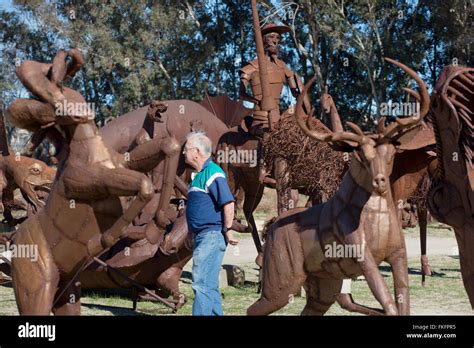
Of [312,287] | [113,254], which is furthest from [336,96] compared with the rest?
[312,287]

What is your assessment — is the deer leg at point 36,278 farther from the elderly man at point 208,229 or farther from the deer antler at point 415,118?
the deer antler at point 415,118

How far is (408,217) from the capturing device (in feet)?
33.9

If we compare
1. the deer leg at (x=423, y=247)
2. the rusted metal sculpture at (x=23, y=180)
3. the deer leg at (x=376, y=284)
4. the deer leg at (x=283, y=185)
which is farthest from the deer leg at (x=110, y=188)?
the deer leg at (x=423, y=247)

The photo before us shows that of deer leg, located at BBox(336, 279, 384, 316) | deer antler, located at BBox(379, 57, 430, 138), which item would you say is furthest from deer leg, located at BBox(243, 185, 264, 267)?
deer antler, located at BBox(379, 57, 430, 138)

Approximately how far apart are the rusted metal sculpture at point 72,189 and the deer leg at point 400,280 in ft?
5.19

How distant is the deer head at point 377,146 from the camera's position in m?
5.01

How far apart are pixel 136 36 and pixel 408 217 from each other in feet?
64.7

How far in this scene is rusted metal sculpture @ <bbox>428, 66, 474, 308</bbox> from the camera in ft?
15.6

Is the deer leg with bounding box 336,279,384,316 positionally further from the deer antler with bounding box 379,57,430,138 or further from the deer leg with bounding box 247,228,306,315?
the deer antler with bounding box 379,57,430,138

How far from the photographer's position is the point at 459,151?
15.7ft

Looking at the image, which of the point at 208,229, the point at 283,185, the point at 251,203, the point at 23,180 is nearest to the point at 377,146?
the point at 208,229

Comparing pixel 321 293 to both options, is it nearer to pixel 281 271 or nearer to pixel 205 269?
pixel 281 271

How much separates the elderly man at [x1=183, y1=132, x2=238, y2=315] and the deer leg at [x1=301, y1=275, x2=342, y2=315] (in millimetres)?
683
